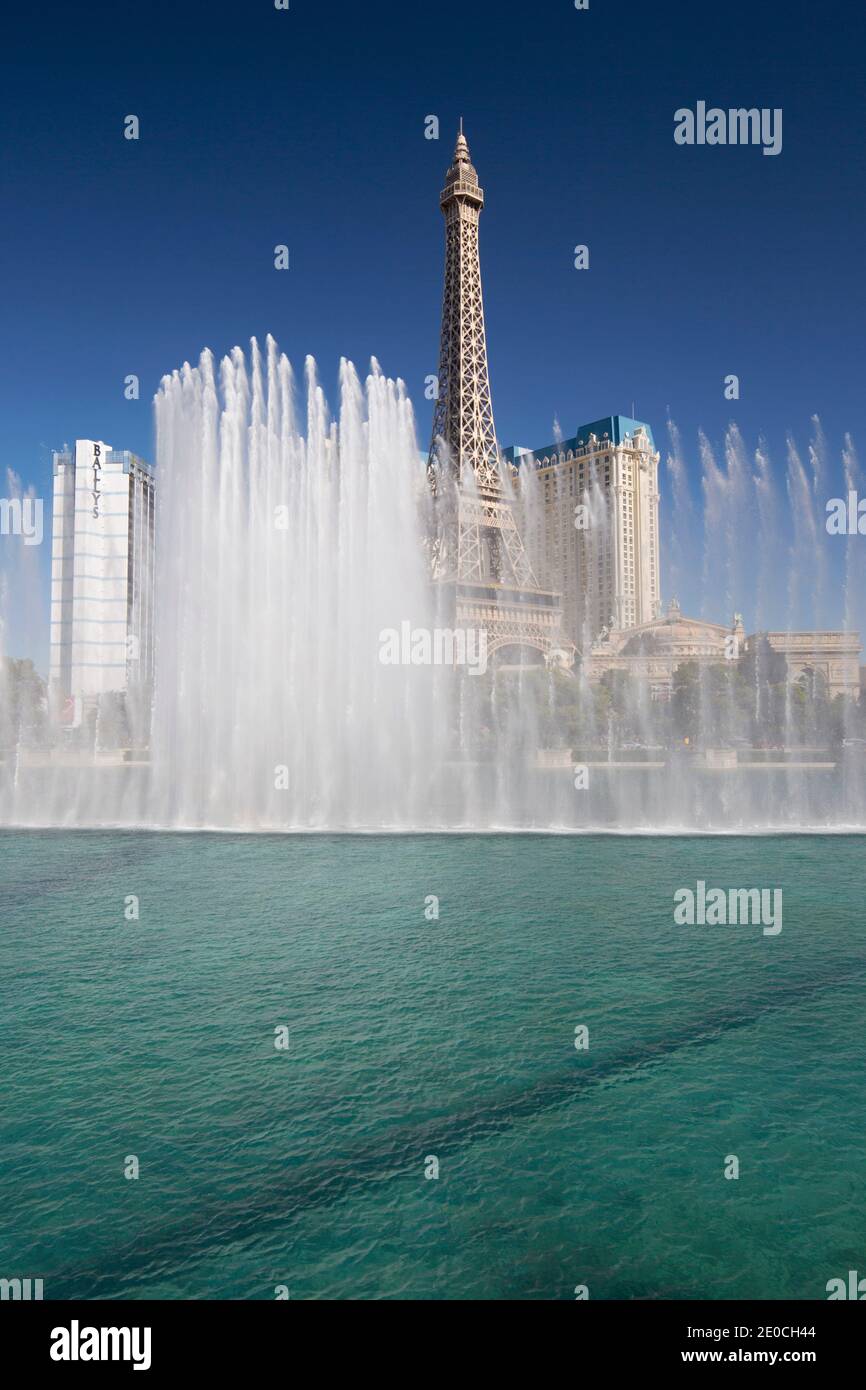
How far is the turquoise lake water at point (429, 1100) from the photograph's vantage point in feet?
17.2

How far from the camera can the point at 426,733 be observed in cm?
2614

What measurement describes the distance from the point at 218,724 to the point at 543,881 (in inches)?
442

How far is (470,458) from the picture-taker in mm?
81000

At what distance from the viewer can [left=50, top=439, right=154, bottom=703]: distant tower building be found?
78375mm

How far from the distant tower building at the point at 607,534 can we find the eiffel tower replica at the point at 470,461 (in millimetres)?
26211

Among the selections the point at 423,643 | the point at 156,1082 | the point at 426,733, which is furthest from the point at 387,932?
the point at 423,643
